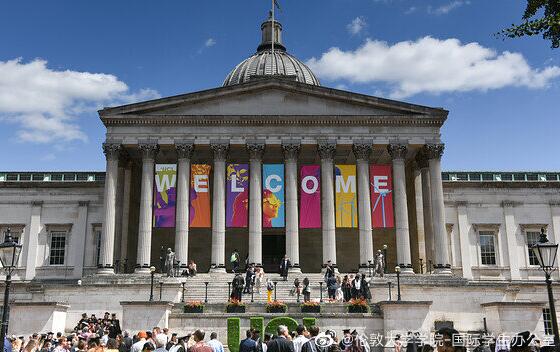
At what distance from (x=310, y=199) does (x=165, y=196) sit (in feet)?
32.9

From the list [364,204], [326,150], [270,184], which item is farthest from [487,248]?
[270,184]

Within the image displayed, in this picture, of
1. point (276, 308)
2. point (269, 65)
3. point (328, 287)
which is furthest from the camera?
point (269, 65)

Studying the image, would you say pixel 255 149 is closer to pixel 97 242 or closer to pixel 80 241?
pixel 97 242

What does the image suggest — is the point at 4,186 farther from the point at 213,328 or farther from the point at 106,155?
the point at 213,328

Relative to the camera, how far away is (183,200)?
1706 inches

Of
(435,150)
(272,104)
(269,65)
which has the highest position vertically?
(269,65)

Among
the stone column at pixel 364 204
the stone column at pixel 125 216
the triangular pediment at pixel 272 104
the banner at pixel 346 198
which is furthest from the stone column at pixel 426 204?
the stone column at pixel 125 216

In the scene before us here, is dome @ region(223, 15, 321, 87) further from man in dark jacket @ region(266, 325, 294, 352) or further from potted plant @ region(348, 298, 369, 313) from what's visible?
man in dark jacket @ region(266, 325, 294, 352)

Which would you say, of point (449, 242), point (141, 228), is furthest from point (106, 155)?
point (449, 242)

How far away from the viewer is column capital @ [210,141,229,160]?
145 feet

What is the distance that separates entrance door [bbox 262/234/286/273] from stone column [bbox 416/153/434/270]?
1091 centimetres

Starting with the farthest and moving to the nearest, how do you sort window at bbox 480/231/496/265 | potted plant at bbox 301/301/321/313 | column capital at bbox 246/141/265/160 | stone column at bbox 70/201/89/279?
window at bbox 480/231/496/265, stone column at bbox 70/201/89/279, column capital at bbox 246/141/265/160, potted plant at bbox 301/301/321/313

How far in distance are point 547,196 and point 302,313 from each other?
30334 mm

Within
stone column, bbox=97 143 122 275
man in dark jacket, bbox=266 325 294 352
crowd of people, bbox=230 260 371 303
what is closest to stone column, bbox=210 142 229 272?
crowd of people, bbox=230 260 371 303
